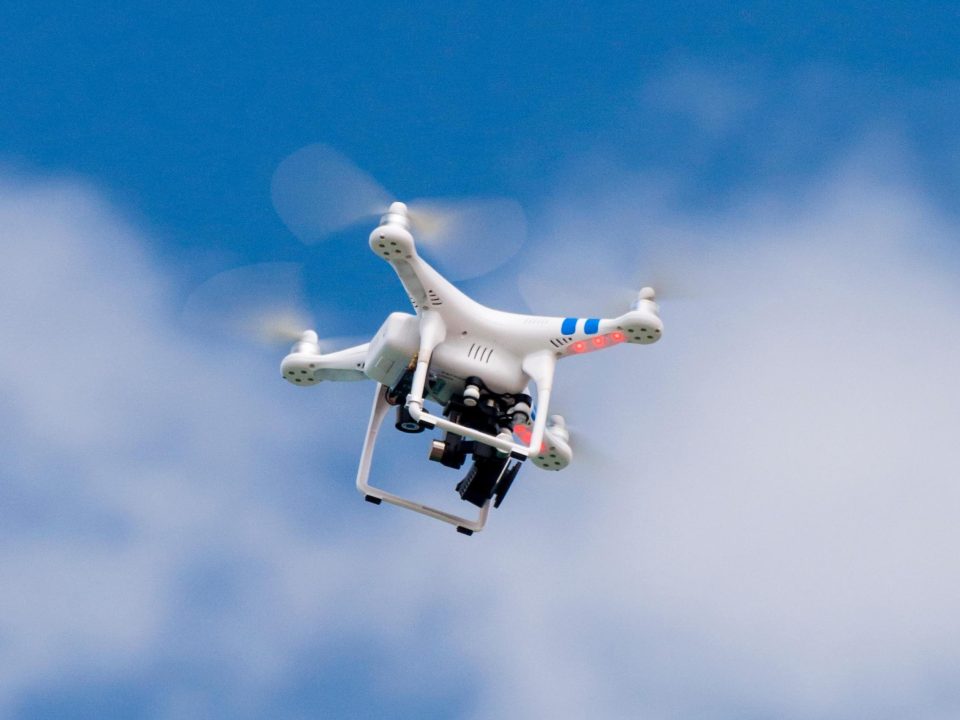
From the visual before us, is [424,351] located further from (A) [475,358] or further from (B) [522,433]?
(B) [522,433]

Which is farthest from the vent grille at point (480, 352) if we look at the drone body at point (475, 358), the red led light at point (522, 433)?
the red led light at point (522, 433)

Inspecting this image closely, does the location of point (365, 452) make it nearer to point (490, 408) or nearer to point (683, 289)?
point (490, 408)

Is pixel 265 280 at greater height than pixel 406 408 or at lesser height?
greater

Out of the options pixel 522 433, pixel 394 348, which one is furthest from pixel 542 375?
pixel 394 348

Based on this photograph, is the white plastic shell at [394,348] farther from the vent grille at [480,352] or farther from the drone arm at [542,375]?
the drone arm at [542,375]

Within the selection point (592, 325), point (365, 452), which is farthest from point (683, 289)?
point (365, 452)

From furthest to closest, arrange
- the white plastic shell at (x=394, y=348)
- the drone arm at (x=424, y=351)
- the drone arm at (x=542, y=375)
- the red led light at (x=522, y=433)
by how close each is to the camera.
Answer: the red led light at (x=522, y=433), the white plastic shell at (x=394, y=348), the drone arm at (x=542, y=375), the drone arm at (x=424, y=351)
